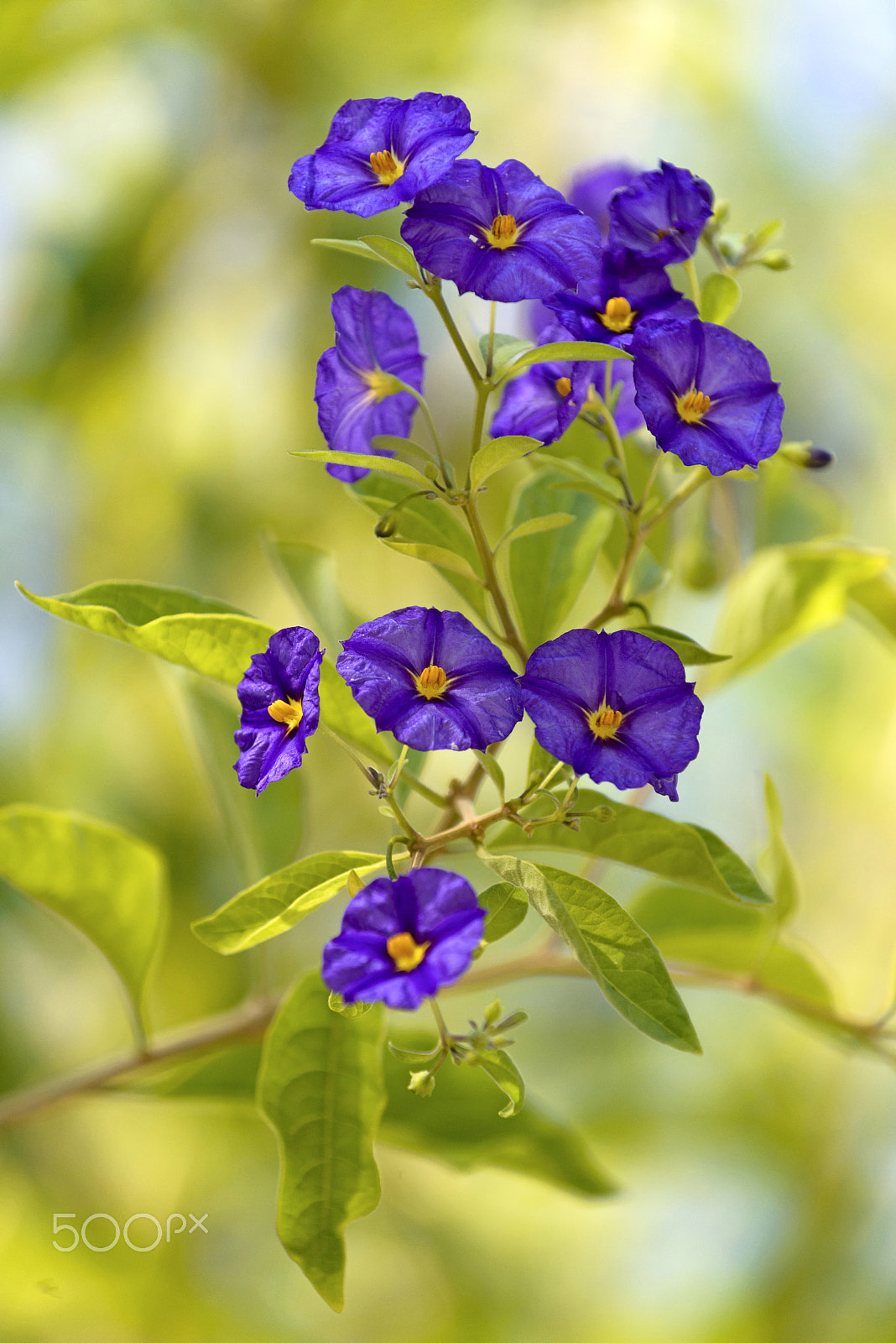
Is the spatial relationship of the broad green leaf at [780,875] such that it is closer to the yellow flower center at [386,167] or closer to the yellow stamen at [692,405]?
the yellow stamen at [692,405]

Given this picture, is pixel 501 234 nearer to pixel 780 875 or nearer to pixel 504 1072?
pixel 504 1072

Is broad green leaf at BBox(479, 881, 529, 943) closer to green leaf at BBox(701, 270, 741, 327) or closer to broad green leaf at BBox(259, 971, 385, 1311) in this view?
broad green leaf at BBox(259, 971, 385, 1311)

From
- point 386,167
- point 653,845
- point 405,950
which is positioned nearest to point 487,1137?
point 653,845

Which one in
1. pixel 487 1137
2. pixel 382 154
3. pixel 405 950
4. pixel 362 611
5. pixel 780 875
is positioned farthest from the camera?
pixel 362 611

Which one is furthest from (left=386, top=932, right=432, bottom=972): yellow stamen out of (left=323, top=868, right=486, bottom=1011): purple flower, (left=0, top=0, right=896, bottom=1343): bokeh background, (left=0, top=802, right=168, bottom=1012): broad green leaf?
(left=0, top=0, right=896, bottom=1343): bokeh background

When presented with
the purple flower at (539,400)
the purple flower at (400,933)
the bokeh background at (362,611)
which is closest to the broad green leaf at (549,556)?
the purple flower at (539,400)

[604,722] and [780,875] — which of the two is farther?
[780,875]
